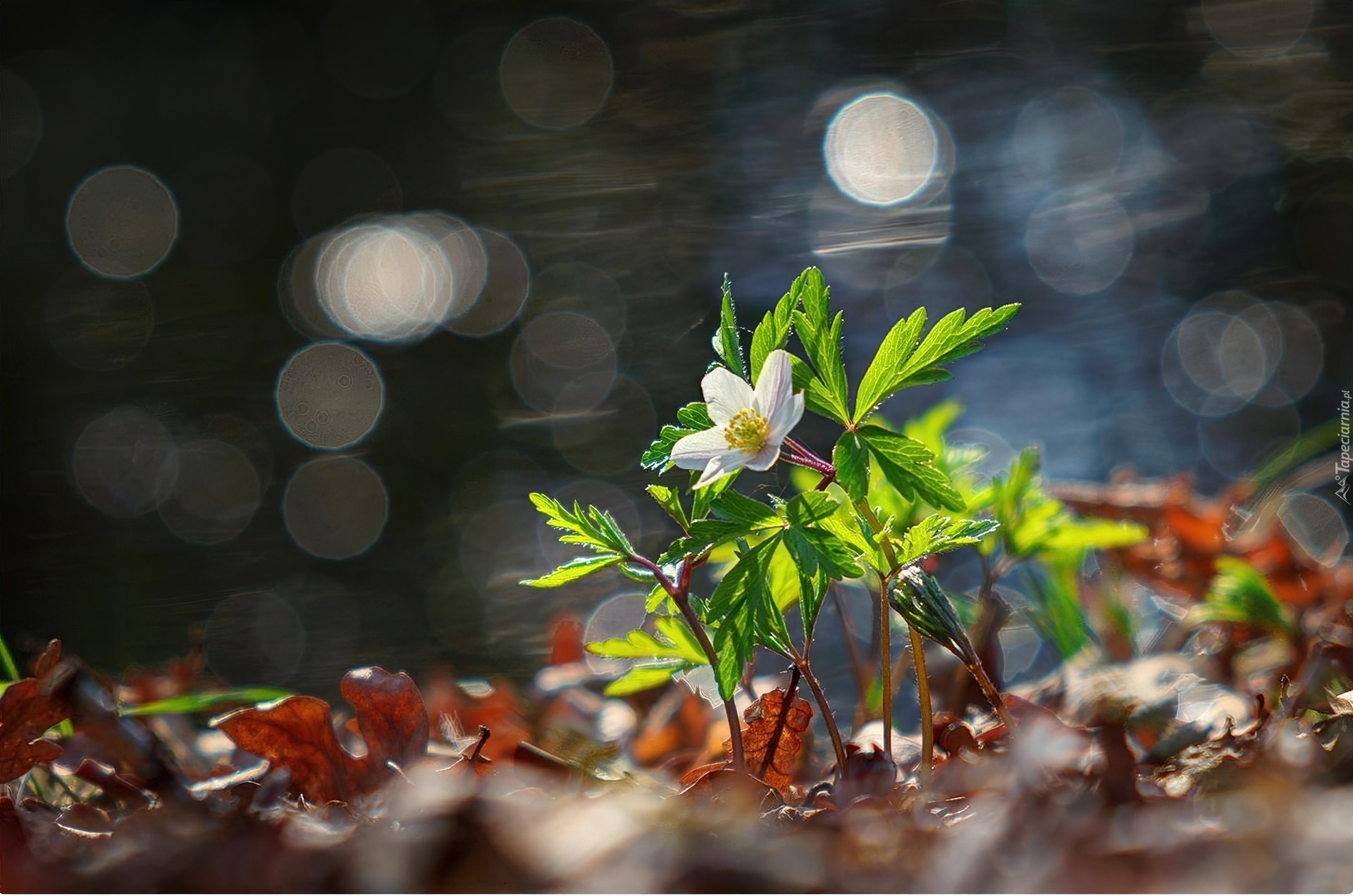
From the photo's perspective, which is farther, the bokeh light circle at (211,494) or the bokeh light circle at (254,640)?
the bokeh light circle at (211,494)

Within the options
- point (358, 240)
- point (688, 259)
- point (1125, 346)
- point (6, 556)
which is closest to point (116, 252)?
point (358, 240)

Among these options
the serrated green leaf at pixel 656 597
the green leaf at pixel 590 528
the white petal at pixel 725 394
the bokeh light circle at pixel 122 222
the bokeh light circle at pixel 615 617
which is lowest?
the bokeh light circle at pixel 615 617

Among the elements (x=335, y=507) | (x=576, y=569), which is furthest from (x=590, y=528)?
(x=335, y=507)

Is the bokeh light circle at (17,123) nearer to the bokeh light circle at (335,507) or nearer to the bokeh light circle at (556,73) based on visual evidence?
the bokeh light circle at (335,507)

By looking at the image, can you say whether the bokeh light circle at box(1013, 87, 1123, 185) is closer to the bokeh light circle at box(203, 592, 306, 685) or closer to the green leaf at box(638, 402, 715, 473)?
the green leaf at box(638, 402, 715, 473)

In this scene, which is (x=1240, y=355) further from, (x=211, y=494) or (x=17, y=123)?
(x=17, y=123)

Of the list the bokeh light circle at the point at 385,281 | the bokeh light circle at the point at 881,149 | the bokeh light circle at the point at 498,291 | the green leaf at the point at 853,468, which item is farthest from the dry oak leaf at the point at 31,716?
the bokeh light circle at the point at 881,149

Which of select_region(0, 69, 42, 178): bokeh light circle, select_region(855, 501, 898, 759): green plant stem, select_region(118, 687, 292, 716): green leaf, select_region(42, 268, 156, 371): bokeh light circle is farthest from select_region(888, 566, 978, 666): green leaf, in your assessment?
select_region(0, 69, 42, 178): bokeh light circle
